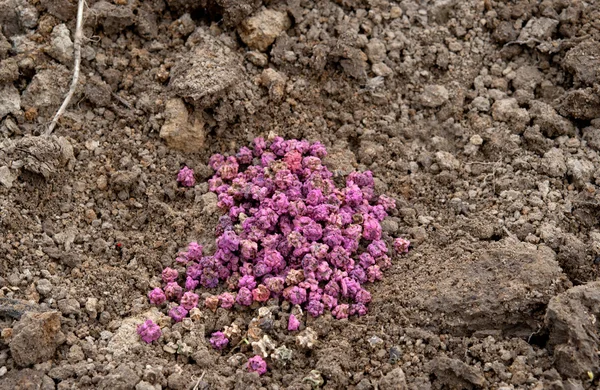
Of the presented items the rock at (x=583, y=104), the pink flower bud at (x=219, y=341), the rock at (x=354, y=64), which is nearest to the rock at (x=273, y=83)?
the rock at (x=354, y=64)

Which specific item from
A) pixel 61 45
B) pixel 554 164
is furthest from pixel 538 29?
pixel 61 45

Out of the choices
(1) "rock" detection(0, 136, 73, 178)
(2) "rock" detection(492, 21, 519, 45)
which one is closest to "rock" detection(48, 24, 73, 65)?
(1) "rock" detection(0, 136, 73, 178)

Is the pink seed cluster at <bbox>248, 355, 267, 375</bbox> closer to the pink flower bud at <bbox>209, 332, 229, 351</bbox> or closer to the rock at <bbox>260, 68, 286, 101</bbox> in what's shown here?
the pink flower bud at <bbox>209, 332, 229, 351</bbox>

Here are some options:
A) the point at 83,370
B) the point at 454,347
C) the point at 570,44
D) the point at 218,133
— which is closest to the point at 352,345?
the point at 454,347

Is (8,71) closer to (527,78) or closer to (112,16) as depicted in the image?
(112,16)

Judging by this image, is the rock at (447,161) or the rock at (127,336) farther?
the rock at (447,161)

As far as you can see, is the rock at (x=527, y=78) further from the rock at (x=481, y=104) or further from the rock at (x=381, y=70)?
the rock at (x=381, y=70)

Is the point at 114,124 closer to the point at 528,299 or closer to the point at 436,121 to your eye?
the point at 436,121
